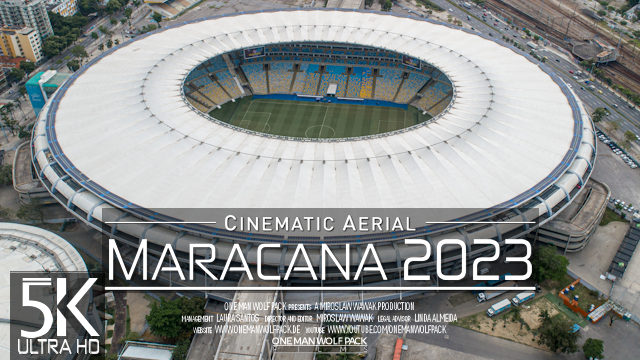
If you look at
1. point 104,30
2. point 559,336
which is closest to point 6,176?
point 104,30

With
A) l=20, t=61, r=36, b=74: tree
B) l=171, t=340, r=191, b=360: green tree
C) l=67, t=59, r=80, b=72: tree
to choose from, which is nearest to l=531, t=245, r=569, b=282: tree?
l=171, t=340, r=191, b=360: green tree

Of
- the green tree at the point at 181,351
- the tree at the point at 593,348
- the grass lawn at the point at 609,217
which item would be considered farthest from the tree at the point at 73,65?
the tree at the point at 593,348

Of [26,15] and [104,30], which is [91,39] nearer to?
[104,30]

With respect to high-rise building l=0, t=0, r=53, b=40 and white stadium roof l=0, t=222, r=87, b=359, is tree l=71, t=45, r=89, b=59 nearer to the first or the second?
high-rise building l=0, t=0, r=53, b=40

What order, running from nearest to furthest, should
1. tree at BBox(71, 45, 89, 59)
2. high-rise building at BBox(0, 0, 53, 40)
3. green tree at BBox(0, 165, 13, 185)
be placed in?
1. green tree at BBox(0, 165, 13, 185)
2. tree at BBox(71, 45, 89, 59)
3. high-rise building at BBox(0, 0, 53, 40)

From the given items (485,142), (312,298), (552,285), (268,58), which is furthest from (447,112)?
(268,58)

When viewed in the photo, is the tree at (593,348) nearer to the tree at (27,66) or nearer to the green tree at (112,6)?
the tree at (27,66)
